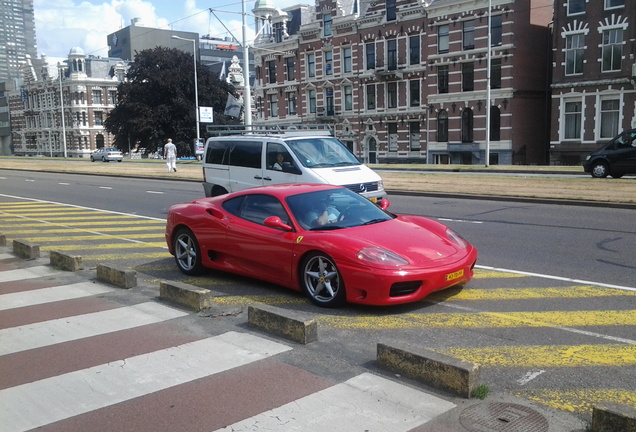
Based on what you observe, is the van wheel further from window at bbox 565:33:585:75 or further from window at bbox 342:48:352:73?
window at bbox 342:48:352:73

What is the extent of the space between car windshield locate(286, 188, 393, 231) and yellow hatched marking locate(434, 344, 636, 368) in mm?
2386

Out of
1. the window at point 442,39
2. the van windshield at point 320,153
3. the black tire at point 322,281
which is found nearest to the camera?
the black tire at point 322,281

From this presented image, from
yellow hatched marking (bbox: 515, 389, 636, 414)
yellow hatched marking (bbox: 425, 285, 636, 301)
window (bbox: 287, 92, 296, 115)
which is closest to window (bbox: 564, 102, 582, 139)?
window (bbox: 287, 92, 296, 115)

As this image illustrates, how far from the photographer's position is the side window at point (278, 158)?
13211 millimetres

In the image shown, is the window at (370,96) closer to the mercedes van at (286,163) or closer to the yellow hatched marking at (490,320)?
the mercedes van at (286,163)

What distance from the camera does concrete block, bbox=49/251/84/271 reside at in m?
8.96

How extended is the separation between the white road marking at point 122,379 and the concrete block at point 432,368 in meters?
1.06

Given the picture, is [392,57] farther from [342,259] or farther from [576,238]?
[342,259]

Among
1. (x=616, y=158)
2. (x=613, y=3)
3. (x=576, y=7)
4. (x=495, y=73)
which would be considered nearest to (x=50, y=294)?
(x=616, y=158)

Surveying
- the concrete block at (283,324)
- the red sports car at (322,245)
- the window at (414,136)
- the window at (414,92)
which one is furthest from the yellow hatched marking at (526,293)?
the window at (414,92)

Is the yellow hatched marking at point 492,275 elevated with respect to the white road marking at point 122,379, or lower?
elevated

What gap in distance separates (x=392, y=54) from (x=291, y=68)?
12694 mm

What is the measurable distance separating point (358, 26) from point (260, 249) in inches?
1931

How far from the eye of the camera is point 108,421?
163 inches
